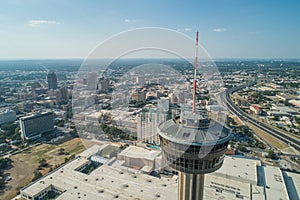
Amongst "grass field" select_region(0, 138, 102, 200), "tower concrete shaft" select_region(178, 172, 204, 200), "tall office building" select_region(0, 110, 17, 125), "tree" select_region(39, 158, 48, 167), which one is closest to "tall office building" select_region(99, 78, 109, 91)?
"grass field" select_region(0, 138, 102, 200)

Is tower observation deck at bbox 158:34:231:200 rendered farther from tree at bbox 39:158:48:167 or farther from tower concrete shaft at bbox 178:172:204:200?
tree at bbox 39:158:48:167

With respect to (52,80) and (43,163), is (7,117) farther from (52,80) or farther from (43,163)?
(52,80)

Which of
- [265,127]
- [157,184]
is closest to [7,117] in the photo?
[157,184]

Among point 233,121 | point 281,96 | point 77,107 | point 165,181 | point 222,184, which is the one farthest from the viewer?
point 281,96

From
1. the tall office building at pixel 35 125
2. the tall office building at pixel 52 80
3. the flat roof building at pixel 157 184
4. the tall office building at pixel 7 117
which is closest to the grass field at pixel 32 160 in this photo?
the flat roof building at pixel 157 184

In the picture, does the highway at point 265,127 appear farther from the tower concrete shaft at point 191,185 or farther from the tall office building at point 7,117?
the tall office building at point 7,117

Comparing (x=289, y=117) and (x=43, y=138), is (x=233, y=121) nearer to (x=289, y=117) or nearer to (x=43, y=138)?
(x=289, y=117)

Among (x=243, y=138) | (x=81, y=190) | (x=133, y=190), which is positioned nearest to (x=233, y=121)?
(x=243, y=138)
